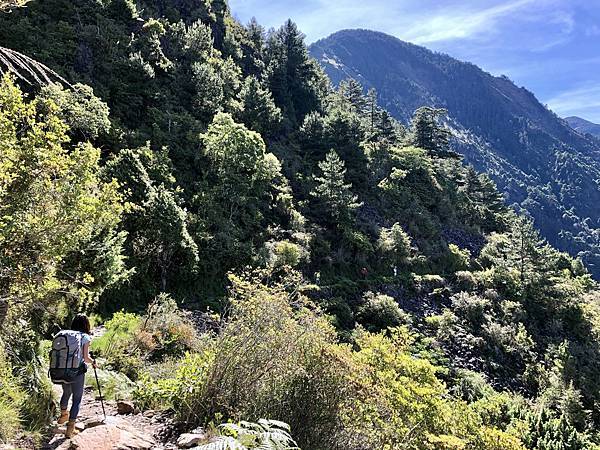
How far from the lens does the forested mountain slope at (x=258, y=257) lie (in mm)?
4598

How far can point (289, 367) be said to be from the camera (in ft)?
14.9

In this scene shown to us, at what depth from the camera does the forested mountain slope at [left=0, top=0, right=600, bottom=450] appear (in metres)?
4.60

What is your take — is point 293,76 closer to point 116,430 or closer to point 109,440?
point 116,430

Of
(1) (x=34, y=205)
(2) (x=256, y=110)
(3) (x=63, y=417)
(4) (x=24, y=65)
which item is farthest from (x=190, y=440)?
(2) (x=256, y=110)

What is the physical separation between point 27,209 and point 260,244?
1780cm

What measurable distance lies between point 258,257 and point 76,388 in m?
16.2

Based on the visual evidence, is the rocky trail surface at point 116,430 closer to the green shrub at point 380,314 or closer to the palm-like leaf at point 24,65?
the palm-like leaf at point 24,65

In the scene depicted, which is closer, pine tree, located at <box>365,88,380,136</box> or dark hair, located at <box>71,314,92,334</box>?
dark hair, located at <box>71,314,92,334</box>

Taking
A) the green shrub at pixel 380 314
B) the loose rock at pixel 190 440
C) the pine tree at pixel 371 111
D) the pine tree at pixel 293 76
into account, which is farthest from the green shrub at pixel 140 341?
the pine tree at pixel 371 111

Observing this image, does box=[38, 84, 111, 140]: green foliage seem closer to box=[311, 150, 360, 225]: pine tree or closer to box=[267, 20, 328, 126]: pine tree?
box=[311, 150, 360, 225]: pine tree

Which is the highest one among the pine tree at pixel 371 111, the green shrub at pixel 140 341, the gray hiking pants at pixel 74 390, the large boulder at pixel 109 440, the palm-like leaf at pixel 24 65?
the pine tree at pixel 371 111

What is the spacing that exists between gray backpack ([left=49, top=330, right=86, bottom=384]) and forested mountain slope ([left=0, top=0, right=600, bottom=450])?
0.39 m

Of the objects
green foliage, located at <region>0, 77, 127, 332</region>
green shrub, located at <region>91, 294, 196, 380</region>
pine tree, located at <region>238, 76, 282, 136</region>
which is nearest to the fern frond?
green foliage, located at <region>0, 77, 127, 332</region>

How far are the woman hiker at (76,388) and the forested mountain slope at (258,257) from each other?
0.64ft
